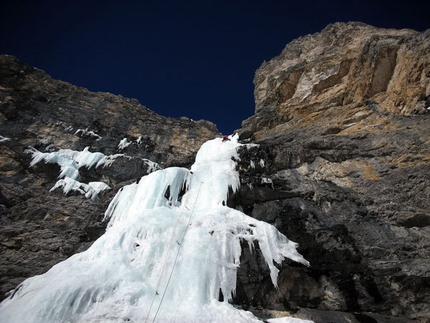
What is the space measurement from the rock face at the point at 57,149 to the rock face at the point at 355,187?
548 cm

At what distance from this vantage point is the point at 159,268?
21.1ft

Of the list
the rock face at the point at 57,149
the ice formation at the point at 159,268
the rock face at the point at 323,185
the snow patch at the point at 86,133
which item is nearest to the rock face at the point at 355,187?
the rock face at the point at 323,185

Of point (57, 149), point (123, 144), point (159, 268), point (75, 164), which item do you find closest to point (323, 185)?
point (159, 268)

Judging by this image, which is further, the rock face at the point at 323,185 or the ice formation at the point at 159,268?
the rock face at the point at 323,185

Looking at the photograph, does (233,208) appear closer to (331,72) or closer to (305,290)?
(305,290)

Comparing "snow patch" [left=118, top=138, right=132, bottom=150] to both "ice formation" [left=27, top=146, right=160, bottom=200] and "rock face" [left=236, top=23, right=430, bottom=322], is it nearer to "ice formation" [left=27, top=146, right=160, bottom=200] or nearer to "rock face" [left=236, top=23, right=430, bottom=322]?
"ice formation" [left=27, top=146, right=160, bottom=200]

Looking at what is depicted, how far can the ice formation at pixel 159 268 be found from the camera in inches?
206

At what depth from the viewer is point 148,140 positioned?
2259 cm

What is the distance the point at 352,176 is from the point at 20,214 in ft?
42.7

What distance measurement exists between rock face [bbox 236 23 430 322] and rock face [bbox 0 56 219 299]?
18.0ft

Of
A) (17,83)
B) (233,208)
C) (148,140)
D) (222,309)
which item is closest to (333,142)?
(233,208)

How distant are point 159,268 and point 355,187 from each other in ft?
20.3

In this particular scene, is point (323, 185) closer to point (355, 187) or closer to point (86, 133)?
point (355, 187)

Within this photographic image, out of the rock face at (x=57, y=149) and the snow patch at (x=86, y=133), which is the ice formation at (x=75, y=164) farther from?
the snow patch at (x=86, y=133)
